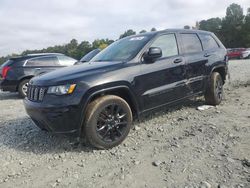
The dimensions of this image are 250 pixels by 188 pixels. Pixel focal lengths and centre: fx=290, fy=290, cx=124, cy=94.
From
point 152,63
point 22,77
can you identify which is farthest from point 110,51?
point 22,77

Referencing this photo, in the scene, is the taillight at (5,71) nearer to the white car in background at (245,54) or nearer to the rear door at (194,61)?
the rear door at (194,61)

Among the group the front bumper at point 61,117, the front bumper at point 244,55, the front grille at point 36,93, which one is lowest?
the front bumper at point 244,55

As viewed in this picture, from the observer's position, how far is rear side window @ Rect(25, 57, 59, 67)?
1053cm

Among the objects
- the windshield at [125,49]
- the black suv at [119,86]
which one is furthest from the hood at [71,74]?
the windshield at [125,49]

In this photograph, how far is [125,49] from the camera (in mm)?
5336

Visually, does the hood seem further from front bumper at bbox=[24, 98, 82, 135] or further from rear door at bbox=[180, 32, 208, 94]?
rear door at bbox=[180, 32, 208, 94]

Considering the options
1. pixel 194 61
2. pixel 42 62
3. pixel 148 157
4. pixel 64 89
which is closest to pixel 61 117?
pixel 64 89

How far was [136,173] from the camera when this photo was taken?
3.61 meters

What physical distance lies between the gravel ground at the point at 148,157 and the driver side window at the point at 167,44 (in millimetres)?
1280

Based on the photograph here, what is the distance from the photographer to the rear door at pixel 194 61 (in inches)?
227

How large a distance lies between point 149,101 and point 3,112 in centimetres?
447

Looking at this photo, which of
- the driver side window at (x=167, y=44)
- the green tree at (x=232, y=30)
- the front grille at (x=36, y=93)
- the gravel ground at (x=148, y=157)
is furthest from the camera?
the green tree at (x=232, y=30)

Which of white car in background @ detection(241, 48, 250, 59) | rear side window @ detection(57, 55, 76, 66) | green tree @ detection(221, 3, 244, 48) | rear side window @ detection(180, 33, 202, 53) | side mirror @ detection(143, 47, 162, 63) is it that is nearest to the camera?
side mirror @ detection(143, 47, 162, 63)

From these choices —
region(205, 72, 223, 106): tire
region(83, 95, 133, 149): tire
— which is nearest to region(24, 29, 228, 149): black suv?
region(83, 95, 133, 149): tire
